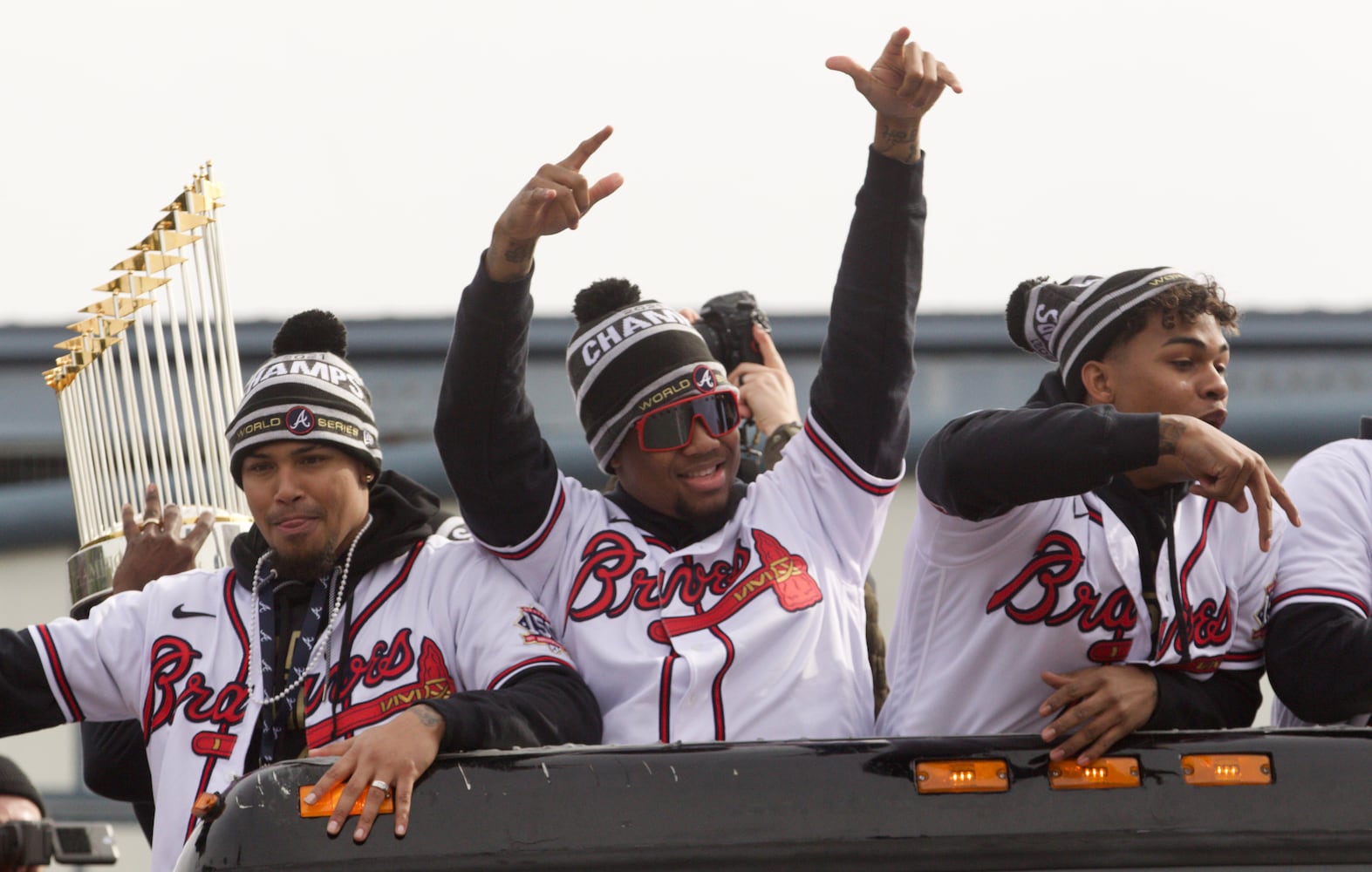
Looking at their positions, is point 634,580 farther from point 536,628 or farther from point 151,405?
point 151,405

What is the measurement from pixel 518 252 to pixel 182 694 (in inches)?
39.2

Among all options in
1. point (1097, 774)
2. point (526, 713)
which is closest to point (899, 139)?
point (526, 713)

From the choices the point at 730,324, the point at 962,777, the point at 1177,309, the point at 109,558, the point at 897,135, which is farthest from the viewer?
the point at 730,324

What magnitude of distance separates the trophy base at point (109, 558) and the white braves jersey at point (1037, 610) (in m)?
1.71

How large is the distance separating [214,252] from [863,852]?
2.80m

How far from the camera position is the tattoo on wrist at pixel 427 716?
236cm

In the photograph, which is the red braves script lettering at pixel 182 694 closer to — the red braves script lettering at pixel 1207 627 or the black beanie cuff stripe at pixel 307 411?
the black beanie cuff stripe at pixel 307 411

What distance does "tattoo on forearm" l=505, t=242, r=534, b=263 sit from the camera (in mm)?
3041

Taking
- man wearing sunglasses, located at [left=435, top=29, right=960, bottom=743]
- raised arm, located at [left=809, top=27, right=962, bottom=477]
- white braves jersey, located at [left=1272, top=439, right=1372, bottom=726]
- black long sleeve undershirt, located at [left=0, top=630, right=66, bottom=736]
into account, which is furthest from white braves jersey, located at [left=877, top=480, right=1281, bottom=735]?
black long sleeve undershirt, located at [left=0, top=630, right=66, bottom=736]

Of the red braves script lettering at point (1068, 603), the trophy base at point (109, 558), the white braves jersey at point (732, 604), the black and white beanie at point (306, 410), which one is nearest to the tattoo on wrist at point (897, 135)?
the white braves jersey at point (732, 604)

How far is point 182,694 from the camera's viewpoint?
10.2 ft

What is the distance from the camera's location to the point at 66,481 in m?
9.05

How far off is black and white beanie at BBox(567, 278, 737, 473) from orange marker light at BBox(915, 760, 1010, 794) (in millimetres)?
1415

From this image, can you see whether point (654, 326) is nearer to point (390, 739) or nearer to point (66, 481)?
point (390, 739)
